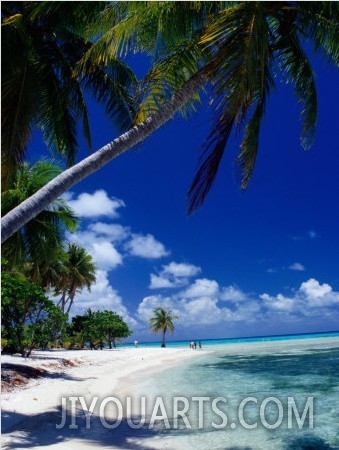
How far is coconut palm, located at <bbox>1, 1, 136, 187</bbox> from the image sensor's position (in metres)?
7.14

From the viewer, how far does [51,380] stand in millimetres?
15000

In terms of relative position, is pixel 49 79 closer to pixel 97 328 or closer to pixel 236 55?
pixel 236 55

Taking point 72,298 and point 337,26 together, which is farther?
point 72,298

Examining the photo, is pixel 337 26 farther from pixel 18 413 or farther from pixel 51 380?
pixel 51 380

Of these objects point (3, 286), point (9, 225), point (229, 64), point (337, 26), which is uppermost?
point (337, 26)

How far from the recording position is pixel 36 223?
15766 mm

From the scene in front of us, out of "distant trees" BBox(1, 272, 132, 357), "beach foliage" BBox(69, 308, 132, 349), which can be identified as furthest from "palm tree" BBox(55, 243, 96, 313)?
"distant trees" BBox(1, 272, 132, 357)

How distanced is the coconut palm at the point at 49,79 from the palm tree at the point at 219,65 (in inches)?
44.0

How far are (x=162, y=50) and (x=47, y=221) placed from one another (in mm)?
11049

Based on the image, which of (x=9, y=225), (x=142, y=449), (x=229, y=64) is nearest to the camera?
(x=9, y=225)

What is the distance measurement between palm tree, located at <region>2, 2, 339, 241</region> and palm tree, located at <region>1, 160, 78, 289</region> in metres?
10.1

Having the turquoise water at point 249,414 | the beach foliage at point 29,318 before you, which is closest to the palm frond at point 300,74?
the turquoise water at point 249,414

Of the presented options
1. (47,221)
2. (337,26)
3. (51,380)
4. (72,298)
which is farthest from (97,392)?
(72,298)

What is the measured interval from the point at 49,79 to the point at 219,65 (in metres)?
4.11
